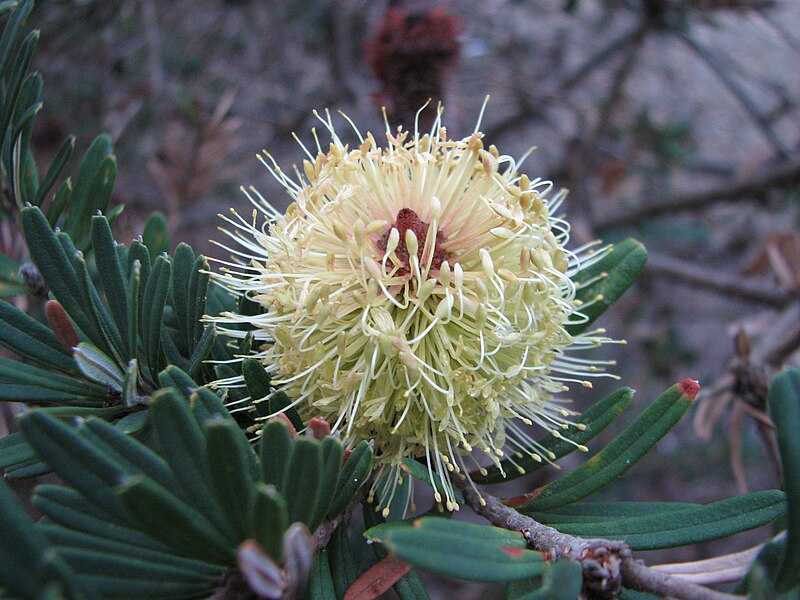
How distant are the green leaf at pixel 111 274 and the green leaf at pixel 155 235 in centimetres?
19

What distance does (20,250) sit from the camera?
91 cm

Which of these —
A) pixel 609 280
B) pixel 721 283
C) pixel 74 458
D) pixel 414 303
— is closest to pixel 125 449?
pixel 74 458

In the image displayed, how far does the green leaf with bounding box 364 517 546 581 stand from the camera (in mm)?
392

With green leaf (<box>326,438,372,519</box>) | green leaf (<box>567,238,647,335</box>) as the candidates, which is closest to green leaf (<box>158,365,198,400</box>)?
green leaf (<box>326,438,372,519</box>)

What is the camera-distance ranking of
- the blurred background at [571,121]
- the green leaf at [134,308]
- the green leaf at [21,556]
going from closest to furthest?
1. the green leaf at [21,556]
2. the green leaf at [134,308]
3. the blurred background at [571,121]

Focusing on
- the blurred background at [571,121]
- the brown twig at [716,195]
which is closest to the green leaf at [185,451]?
the blurred background at [571,121]

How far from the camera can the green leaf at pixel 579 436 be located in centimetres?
71

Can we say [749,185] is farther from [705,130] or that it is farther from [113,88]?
[113,88]

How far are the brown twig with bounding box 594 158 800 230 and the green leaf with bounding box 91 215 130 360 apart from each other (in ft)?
5.38

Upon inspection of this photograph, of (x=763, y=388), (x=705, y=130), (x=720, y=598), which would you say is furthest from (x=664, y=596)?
(x=705, y=130)

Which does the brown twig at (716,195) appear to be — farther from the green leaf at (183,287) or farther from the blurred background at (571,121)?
the green leaf at (183,287)

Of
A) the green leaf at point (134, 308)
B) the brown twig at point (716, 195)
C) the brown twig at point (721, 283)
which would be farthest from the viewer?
the brown twig at point (716, 195)

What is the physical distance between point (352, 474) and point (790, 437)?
1.20 ft

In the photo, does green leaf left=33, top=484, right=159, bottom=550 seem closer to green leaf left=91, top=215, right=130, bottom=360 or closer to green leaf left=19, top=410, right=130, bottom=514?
green leaf left=19, top=410, right=130, bottom=514
